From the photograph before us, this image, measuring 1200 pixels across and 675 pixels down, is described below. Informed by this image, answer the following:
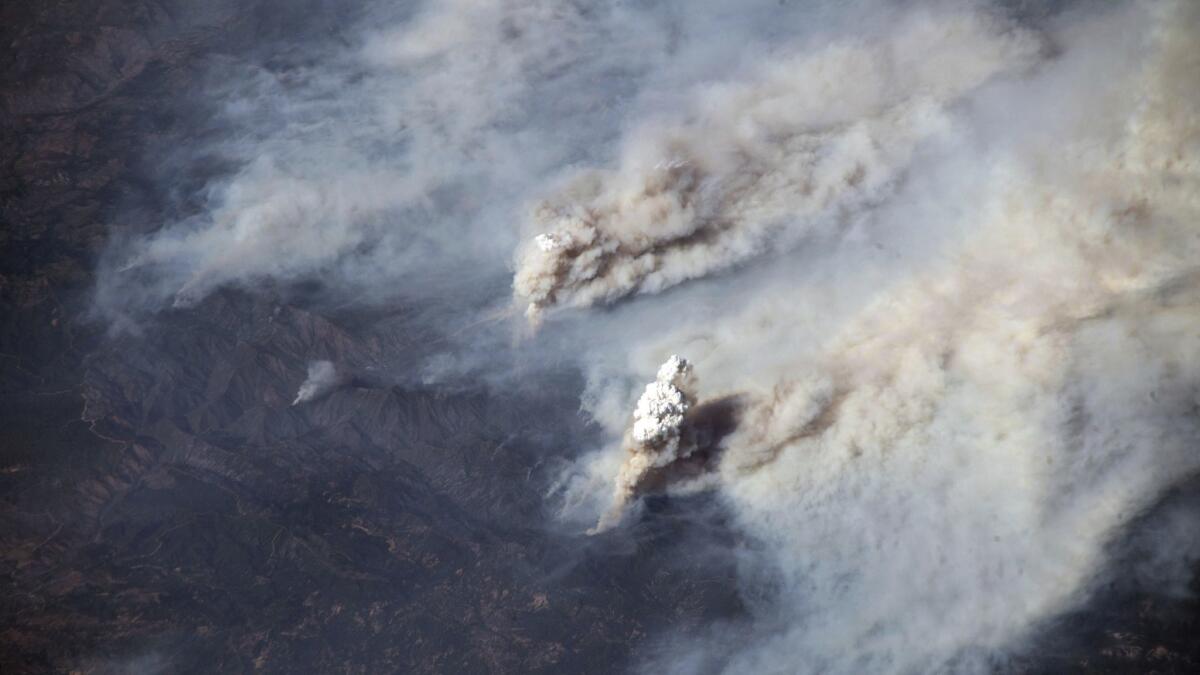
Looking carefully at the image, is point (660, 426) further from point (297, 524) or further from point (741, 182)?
point (297, 524)

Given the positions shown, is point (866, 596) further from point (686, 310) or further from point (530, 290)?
point (530, 290)

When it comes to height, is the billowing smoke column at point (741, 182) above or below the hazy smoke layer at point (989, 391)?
above

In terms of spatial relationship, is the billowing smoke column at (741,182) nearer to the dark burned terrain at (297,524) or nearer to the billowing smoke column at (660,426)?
the dark burned terrain at (297,524)

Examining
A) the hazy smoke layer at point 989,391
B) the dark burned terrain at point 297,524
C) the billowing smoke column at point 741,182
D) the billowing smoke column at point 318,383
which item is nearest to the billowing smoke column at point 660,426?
the hazy smoke layer at point 989,391

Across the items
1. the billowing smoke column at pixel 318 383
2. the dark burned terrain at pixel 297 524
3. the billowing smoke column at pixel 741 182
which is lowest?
the dark burned terrain at pixel 297 524

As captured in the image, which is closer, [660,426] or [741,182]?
[660,426]

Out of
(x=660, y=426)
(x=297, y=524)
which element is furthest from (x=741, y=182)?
(x=297, y=524)

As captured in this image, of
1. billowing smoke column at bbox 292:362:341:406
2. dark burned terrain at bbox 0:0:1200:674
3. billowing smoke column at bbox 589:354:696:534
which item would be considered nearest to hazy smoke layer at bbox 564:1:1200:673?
billowing smoke column at bbox 589:354:696:534
